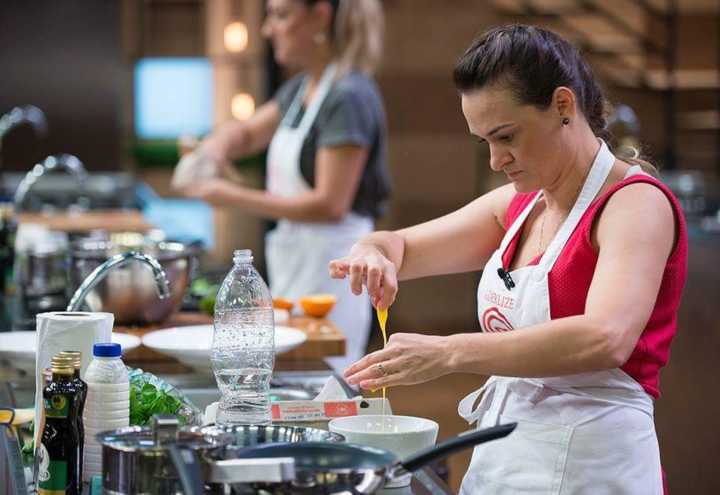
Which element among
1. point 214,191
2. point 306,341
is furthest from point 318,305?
point 214,191

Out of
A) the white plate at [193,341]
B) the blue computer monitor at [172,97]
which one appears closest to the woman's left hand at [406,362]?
the white plate at [193,341]

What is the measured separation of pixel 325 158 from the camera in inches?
171

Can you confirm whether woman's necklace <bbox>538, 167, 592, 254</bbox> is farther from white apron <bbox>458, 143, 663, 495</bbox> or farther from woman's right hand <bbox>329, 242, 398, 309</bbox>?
woman's right hand <bbox>329, 242, 398, 309</bbox>

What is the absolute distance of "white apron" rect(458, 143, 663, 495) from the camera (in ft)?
6.96

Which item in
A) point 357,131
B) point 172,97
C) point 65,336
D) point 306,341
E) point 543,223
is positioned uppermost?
point 172,97

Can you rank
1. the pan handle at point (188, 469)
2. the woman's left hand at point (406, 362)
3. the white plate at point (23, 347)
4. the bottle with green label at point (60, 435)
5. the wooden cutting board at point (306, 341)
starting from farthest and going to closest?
the wooden cutting board at point (306, 341), the white plate at point (23, 347), the woman's left hand at point (406, 362), the bottle with green label at point (60, 435), the pan handle at point (188, 469)

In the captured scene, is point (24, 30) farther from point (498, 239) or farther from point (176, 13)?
point (498, 239)

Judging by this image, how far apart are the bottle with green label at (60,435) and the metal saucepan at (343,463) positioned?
0.32 meters

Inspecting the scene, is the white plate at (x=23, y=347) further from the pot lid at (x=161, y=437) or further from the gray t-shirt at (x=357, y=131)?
the gray t-shirt at (x=357, y=131)

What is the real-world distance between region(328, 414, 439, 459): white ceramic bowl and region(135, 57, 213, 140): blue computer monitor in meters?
10.5

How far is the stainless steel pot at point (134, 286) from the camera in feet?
10.6

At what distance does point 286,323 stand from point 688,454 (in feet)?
6.12

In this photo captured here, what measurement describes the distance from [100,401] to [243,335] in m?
0.69

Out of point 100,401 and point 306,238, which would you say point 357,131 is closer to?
point 306,238
